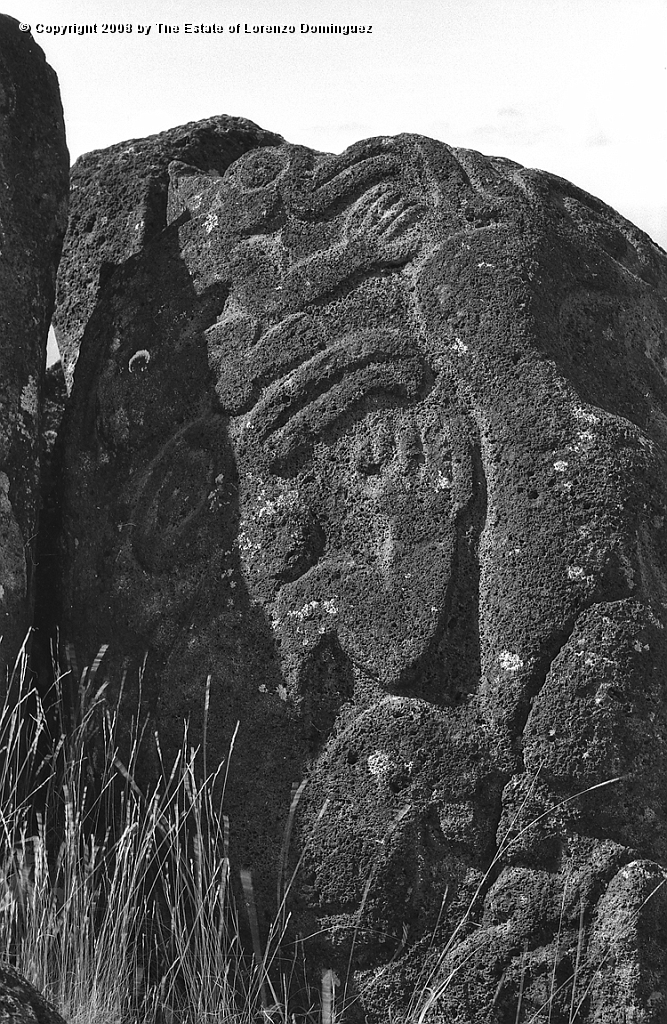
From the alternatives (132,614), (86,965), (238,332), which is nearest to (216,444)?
(238,332)

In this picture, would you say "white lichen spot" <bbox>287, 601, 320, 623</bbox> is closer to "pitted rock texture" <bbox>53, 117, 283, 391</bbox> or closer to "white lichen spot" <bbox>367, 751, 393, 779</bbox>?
"white lichen spot" <bbox>367, 751, 393, 779</bbox>

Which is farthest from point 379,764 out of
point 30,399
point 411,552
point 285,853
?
point 30,399

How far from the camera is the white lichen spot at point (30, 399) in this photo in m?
3.16

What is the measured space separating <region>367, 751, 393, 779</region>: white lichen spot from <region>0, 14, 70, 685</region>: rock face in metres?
1.00

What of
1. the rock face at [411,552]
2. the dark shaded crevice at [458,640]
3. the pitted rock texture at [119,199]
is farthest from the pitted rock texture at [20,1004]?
the pitted rock texture at [119,199]

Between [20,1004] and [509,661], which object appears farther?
[509,661]

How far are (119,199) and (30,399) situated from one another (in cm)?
76

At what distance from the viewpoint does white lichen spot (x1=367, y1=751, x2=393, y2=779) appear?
103 inches

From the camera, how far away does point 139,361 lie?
10.4 ft

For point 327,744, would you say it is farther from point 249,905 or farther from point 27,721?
point 27,721

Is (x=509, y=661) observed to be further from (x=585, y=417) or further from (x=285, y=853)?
(x=285, y=853)

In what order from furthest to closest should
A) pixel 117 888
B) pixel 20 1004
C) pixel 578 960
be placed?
pixel 117 888, pixel 578 960, pixel 20 1004

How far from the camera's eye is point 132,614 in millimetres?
2994

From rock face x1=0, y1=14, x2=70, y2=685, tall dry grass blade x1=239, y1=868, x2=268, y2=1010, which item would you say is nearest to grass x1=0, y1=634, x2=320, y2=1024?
tall dry grass blade x1=239, y1=868, x2=268, y2=1010
